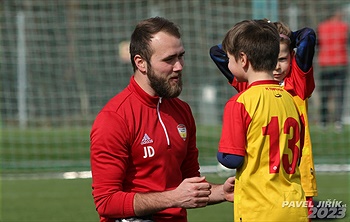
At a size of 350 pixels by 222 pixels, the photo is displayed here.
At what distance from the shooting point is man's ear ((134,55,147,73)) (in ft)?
14.3

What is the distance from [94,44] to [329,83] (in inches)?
161

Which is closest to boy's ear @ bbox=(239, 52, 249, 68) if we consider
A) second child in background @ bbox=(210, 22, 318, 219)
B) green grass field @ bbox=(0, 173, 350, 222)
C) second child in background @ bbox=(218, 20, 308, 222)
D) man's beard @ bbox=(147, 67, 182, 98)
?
second child in background @ bbox=(218, 20, 308, 222)

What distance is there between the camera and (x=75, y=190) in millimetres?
9148

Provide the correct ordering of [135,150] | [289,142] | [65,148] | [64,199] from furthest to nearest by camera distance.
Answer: [65,148] → [64,199] → [135,150] → [289,142]

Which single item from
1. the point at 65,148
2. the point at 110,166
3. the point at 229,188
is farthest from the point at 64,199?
the point at 65,148

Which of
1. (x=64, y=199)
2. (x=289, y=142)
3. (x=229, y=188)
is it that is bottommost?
(x=64, y=199)

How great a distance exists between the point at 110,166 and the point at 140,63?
62 cm

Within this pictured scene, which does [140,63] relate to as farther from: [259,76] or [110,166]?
[259,76]

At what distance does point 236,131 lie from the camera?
3.81 m

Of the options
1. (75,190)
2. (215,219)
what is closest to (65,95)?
(75,190)

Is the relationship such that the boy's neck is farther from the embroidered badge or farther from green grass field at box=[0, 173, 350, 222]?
green grass field at box=[0, 173, 350, 222]

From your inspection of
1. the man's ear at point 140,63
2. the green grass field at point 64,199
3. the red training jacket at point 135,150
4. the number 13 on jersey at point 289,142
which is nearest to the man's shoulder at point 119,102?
the red training jacket at point 135,150

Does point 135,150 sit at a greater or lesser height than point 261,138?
lesser

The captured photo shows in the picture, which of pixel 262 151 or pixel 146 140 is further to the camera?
pixel 146 140
